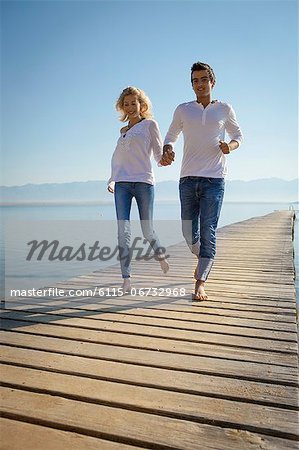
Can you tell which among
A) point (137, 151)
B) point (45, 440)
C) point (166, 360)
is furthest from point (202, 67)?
point (45, 440)

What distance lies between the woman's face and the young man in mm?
434

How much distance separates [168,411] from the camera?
68.0 inches

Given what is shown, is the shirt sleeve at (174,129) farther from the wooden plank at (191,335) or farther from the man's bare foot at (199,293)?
the wooden plank at (191,335)

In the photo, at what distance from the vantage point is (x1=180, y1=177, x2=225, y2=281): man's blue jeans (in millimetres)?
3643

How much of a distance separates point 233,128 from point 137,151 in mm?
984

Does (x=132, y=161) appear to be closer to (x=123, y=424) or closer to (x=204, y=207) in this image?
(x=204, y=207)

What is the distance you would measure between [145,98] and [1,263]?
25.7ft

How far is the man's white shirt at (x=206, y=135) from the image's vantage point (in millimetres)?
3621

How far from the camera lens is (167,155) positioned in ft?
12.6

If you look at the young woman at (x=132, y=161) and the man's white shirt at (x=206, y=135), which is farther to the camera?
the young woman at (x=132, y=161)

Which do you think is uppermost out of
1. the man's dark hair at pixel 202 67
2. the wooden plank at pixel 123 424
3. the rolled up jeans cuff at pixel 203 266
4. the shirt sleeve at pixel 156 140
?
the man's dark hair at pixel 202 67

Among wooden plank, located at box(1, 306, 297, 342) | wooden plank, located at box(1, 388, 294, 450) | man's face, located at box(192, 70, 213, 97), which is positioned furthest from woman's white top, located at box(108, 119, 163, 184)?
wooden plank, located at box(1, 388, 294, 450)

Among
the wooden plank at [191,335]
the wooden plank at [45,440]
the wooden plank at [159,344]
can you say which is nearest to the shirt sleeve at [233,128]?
the wooden plank at [191,335]

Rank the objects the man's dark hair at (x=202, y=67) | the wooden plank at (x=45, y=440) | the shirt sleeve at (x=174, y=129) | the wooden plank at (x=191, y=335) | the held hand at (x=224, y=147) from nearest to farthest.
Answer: the wooden plank at (x=45, y=440) < the wooden plank at (x=191, y=335) < the held hand at (x=224, y=147) < the man's dark hair at (x=202, y=67) < the shirt sleeve at (x=174, y=129)
